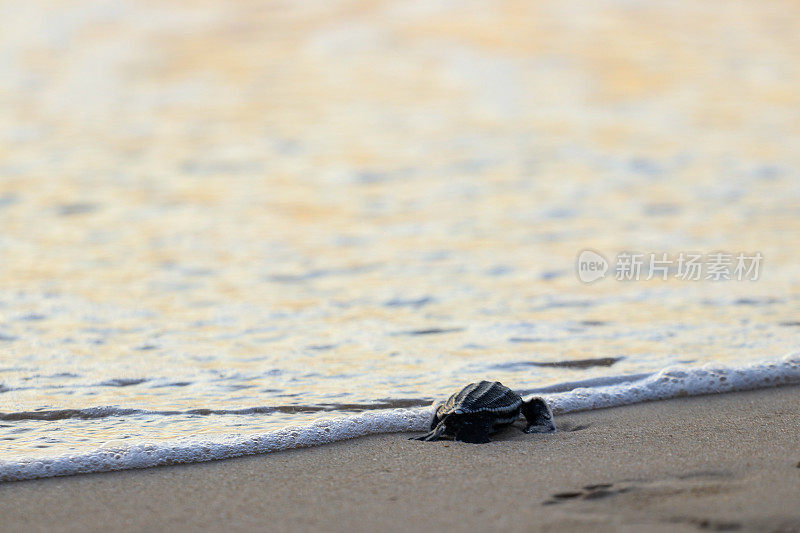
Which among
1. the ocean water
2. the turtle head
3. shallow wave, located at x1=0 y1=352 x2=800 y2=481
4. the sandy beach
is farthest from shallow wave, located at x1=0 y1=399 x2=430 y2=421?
the turtle head

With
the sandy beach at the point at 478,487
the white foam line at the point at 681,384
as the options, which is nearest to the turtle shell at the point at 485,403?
the sandy beach at the point at 478,487

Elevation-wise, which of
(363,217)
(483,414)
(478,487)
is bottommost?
(478,487)

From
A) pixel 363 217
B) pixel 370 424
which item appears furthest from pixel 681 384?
pixel 363 217

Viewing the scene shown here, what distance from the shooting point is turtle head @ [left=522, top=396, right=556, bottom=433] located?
3.52m

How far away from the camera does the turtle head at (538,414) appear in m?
3.52

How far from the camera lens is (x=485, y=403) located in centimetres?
346

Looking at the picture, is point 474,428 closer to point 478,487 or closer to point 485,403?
point 485,403

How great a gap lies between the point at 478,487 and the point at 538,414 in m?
0.75

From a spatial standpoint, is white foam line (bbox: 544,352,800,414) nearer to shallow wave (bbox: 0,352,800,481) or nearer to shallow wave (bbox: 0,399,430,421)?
shallow wave (bbox: 0,352,800,481)

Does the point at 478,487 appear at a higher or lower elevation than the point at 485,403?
lower

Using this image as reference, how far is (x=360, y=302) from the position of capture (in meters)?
5.80

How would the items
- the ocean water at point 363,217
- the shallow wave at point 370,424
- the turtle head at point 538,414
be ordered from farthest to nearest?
1. the ocean water at point 363,217
2. the turtle head at point 538,414
3. the shallow wave at point 370,424

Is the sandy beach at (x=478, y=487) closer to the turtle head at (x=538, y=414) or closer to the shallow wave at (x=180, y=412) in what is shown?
the turtle head at (x=538, y=414)

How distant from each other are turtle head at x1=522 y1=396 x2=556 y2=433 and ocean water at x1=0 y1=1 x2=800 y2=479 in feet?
1.15
